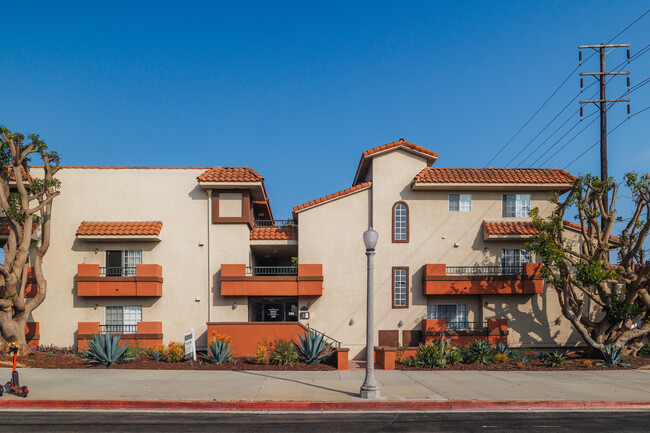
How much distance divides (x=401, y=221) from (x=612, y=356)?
10.5 metres

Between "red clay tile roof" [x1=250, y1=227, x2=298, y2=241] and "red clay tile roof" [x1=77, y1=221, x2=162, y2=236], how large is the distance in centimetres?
454

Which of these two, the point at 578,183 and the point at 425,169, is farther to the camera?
the point at 425,169

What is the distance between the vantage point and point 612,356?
20.7 meters

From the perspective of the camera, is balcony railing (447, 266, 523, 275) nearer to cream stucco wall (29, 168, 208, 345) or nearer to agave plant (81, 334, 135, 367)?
cream stucco wall (29, 168, 208, 345)

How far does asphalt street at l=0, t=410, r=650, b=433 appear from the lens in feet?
36.6

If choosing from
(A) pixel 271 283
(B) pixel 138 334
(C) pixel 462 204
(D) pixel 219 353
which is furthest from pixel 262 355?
(C) pixel 462 204

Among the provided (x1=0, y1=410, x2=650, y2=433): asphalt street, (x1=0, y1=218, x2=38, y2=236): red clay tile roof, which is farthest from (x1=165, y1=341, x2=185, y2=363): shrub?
(x1=0, y1=218, x2=38, y2=236): red clay tile roof

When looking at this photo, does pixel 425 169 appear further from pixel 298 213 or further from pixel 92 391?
pixel 92 391

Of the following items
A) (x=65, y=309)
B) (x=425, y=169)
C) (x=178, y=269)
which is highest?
(x=425, y=169)

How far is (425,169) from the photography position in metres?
25.9

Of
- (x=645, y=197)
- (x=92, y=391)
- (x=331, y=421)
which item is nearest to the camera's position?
(x=331, y=421)

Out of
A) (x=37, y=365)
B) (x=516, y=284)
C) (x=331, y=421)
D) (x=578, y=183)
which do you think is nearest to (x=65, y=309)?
(x=37, y=365)

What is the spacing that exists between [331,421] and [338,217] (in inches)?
562

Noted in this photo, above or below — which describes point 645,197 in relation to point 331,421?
above
